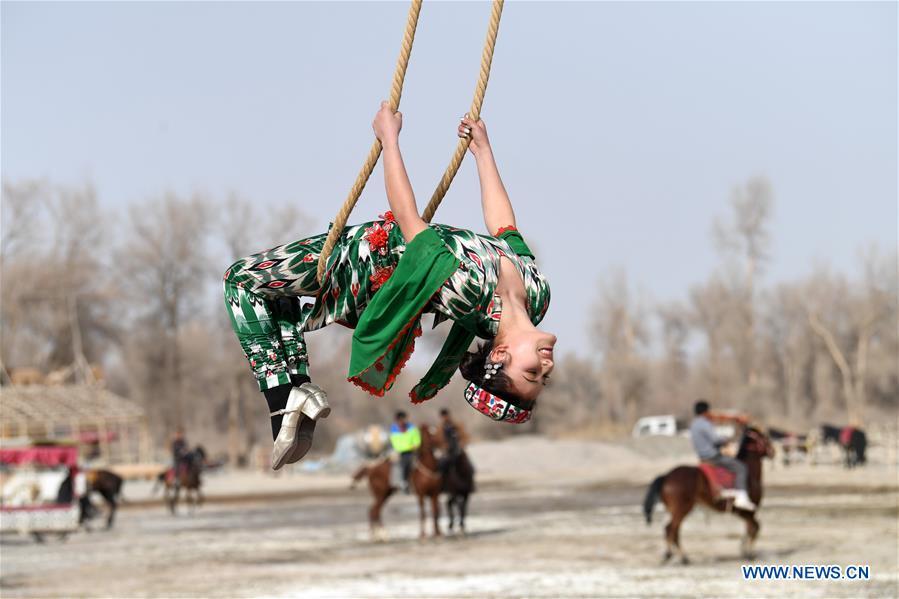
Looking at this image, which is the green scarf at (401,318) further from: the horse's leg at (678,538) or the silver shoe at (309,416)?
the horse's leg at (678,538)

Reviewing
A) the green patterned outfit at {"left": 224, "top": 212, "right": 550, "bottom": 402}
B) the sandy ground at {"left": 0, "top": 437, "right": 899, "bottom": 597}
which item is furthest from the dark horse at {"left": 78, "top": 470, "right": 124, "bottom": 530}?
the green patterned outfit at {"left": 224, "top": 212, "right": 550, "bottom": 402}

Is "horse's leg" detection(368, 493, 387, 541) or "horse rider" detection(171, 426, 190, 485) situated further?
"horse rider" detection(171, 426, 190, 485)

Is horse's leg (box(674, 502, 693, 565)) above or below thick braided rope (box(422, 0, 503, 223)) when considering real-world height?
below

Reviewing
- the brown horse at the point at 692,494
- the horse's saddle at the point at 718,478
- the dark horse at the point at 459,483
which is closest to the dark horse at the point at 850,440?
the dark horse at the point at 459,483

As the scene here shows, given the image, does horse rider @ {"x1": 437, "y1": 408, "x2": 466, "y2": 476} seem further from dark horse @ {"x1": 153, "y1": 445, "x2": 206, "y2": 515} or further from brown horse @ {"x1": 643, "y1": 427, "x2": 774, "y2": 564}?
dark horse @ {"x1": 153, "y1": 445, "x2": 206, "y2": 515}

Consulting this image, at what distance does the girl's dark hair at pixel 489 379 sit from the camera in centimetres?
499

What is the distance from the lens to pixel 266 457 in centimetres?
5659

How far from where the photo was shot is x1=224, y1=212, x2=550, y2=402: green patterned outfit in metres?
5.02

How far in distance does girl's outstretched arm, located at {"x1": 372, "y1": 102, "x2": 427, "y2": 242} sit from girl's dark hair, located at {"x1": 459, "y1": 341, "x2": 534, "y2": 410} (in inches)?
22.5

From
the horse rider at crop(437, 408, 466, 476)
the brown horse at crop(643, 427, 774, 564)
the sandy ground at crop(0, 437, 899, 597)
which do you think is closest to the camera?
the sandy ground at crop(0, 437, 899, 597)

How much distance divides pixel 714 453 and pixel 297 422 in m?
13.1

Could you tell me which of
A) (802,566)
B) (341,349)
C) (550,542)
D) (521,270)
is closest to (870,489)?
(550,542)

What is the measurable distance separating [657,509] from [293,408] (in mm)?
21659

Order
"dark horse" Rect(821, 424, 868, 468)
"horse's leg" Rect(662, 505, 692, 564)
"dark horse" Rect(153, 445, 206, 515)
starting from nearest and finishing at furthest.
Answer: "horse's leg" Rect(662, 505, 692, 564)
"dark horse" Rect(153, 445, 206, 515)
"dark horse" Rect(821, 424, 868, 468)
